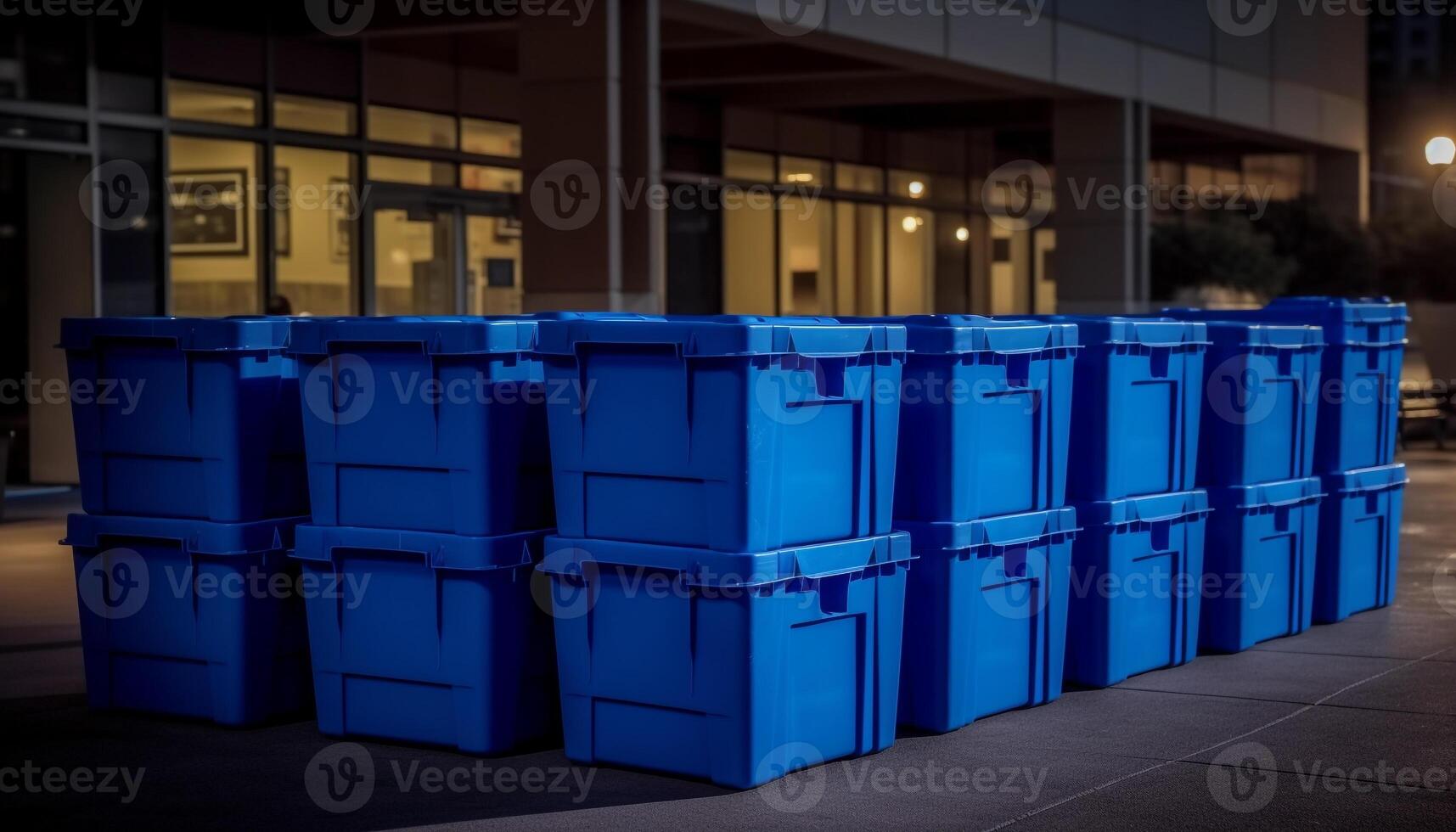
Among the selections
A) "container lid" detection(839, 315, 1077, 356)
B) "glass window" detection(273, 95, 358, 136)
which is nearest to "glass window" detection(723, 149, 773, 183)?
"glass window" detection(273, 95, 358, 136)

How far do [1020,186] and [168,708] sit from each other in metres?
28.2

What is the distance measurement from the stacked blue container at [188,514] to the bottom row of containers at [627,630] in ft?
0.04

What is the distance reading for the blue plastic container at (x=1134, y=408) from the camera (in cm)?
766

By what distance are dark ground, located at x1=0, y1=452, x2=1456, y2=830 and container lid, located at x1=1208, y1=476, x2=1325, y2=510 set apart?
762 millimetres

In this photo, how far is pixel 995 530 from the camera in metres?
6.88

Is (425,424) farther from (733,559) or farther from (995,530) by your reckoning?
(995,530)

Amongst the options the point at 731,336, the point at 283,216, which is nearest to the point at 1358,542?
the point at 731,336

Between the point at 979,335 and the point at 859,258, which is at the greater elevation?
the point at 859,258

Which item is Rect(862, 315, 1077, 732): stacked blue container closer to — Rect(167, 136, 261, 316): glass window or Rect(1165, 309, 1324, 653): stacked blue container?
Rect(1165, 309, 1324, 653): stacked blue container

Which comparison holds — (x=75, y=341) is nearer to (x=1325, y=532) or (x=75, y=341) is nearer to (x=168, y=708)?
(x=168, y=708)

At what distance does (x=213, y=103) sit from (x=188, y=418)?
11014mm

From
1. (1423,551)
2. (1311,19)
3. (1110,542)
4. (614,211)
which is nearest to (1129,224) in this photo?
(1311,19)

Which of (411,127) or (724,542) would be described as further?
(411,127)

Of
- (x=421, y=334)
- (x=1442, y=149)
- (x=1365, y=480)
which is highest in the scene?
(x=1442, y=149)
